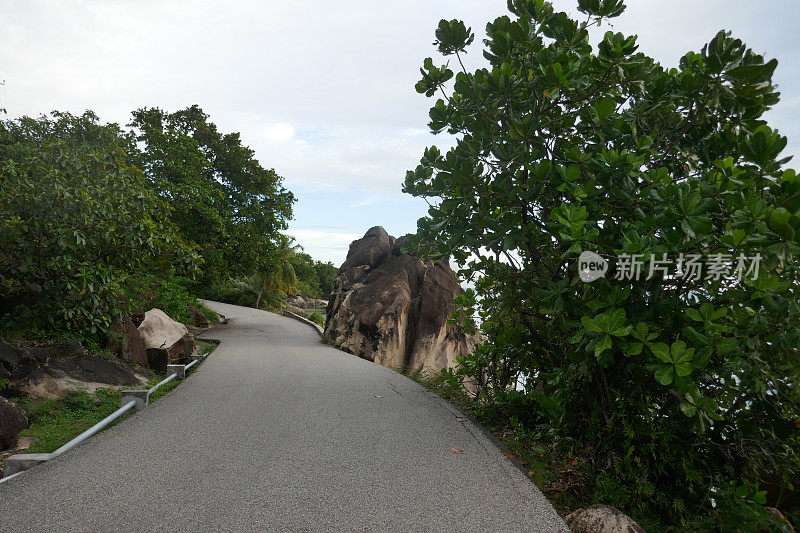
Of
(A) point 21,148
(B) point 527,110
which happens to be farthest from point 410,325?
(A) point 21,148

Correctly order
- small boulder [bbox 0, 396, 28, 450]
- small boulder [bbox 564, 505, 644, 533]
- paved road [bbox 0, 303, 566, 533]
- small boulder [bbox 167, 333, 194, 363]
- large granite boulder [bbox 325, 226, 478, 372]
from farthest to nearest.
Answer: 1. large granite boulder [bbox 325, 226, 478, 372]
2. small boulder [bbox 167, 333, 194, 363]
3. small boulder [bbox 0, 396, 28, 450]
4. paved road [bbox 0, 303, 566, 533]
5. small boulder [bbox 564, 505, 644, 533]

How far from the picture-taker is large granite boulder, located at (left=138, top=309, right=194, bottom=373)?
8.70 meters

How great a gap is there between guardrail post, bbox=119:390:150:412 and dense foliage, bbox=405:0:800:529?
185 inches

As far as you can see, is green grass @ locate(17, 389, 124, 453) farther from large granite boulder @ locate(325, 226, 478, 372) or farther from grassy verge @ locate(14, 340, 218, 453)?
large granite boulder @ locate(325, 226, 478, 372)

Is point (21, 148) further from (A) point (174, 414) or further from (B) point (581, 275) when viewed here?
(B) point (581, 275)

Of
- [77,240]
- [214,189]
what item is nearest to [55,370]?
[77,240]

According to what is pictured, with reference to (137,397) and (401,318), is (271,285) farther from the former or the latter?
(137,397)

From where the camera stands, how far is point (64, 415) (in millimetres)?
5586

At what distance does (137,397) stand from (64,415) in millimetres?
805

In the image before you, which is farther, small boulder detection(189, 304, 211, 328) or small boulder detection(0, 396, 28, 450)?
small boulder detection(189, 304, 211, 328)

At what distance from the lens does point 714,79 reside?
12.0ft

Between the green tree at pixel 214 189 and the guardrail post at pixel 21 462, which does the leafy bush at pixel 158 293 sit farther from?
the guardrail post at pixel 21 462

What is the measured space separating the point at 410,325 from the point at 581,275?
10.2m

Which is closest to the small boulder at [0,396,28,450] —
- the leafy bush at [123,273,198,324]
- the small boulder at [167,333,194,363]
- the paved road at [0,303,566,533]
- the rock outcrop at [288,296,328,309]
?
the paved road at [0,303,566,533]
